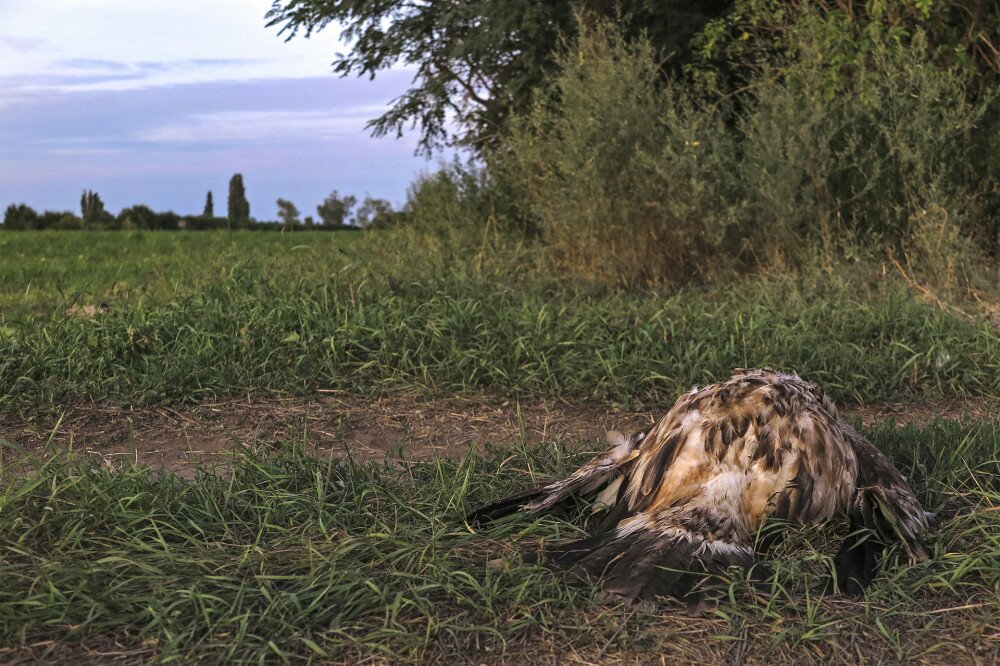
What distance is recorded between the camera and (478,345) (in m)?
5.68

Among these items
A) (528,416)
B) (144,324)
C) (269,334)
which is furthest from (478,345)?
(144,324)

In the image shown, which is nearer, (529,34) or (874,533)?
(874,533)

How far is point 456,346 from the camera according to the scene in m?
5.70

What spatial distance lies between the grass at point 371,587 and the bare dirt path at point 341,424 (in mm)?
983

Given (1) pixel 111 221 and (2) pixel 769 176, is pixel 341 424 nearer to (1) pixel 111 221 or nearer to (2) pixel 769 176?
(2) pixel 769 176

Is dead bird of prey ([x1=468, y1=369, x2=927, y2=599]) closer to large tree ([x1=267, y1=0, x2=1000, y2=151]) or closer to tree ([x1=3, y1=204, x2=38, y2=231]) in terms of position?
large tree ([x1=267, y1=0, x2=1000, y2=151])

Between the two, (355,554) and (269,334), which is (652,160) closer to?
(269,334)

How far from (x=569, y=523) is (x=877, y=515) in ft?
3.29

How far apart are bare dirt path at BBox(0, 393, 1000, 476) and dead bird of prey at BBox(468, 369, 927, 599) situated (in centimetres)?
135

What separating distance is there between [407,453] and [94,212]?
1590 cm

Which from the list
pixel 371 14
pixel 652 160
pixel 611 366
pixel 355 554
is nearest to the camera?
pixel 355 554

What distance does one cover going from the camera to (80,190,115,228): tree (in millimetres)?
17906

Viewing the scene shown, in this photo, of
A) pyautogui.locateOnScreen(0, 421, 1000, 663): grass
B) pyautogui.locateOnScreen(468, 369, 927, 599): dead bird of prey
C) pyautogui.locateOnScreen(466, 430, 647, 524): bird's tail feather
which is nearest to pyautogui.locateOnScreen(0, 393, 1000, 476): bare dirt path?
pyautogui.locateOnScreen(0, 421, 1000, 663): grass

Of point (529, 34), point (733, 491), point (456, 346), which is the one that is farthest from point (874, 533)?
point (529, 34)
